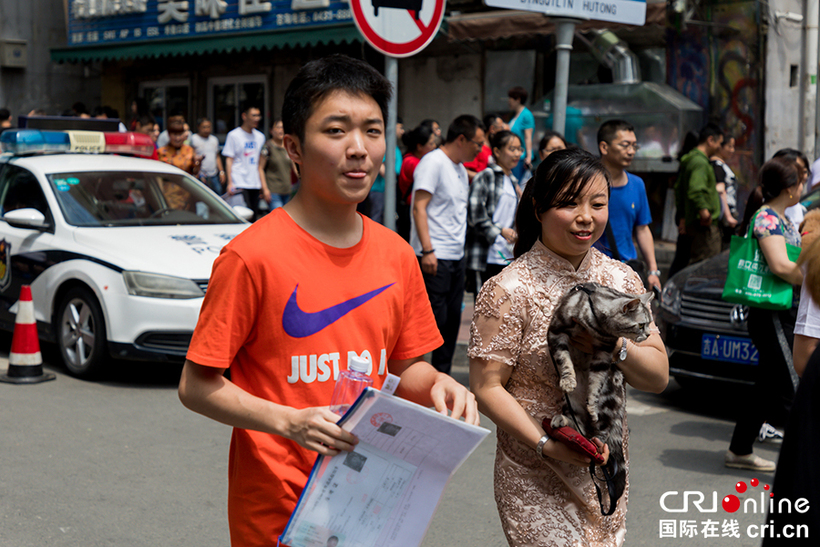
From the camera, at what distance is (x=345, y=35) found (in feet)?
46.2

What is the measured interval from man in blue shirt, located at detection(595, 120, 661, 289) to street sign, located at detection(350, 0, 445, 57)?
1283mm

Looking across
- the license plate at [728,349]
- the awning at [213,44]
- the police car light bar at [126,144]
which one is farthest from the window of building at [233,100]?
the license plate at [728,349]

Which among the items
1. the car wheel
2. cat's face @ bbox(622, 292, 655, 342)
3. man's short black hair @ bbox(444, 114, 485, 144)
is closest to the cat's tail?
cat's face @ bbox(622, 292, 655, 342)

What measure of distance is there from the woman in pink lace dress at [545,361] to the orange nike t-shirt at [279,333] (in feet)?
1.53

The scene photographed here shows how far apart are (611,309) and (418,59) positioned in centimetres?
1325

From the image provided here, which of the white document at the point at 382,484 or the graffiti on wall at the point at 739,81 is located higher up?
the graffiti on wall at the point at 739,81

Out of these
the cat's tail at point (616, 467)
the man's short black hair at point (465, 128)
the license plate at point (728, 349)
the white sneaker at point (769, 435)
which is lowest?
the white sneaker at point (769, 435)

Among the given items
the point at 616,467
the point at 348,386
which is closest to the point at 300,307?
the point at 348,386

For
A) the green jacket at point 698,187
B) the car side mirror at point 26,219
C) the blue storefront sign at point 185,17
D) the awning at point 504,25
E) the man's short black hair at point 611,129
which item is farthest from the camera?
the blue storefront sign at point 185,17

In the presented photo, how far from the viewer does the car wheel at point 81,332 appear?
679 cm

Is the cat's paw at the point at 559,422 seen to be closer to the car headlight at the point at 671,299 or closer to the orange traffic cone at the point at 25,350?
the car headlight at the point at 671,299

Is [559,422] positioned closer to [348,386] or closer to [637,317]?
[637,317]

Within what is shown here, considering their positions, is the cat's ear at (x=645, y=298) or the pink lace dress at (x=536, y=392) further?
the pink lace dress at (x=536, y=392)

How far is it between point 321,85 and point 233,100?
54.4 ft
